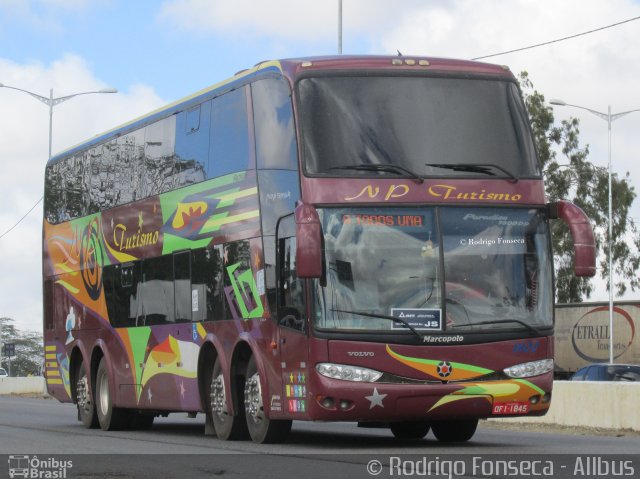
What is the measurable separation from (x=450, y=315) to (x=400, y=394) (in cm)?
101

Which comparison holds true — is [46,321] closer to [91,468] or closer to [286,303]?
[286,303]

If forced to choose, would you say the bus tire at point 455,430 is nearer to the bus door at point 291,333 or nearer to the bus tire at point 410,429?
the bus tire at point 410,429

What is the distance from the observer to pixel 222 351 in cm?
1836

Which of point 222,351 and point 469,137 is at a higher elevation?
point 469,137

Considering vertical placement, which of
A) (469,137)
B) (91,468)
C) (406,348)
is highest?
(469,137)

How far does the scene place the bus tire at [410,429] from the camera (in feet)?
61.4

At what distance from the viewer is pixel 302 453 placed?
1561 centimetres

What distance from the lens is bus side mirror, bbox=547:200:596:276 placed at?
15.7 m

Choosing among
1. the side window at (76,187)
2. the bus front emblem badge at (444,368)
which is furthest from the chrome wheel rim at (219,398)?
the side window at (76,187)

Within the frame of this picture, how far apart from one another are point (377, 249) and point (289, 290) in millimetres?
1193

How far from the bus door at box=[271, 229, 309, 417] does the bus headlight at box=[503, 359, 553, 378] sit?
86.0 inches

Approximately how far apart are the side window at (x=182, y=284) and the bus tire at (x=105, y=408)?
345cm

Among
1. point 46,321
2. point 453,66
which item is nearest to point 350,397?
point 453,66

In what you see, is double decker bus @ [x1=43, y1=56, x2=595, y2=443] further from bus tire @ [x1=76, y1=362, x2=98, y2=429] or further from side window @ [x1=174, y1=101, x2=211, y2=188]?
bus tire @ [x1=76, y1=362, x2=98, y2=429]
